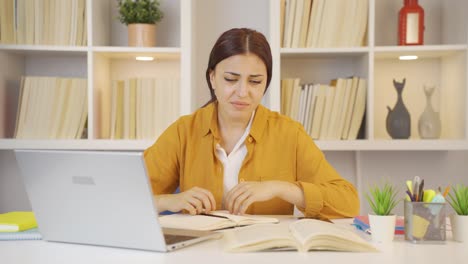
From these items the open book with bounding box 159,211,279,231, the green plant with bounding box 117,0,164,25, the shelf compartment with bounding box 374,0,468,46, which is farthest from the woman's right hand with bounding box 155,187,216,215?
the shelf compartment with bounding box 374,0,468,46

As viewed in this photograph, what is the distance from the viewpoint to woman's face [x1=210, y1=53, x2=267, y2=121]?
2090mm

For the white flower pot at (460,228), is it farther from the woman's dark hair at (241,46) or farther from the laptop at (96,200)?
the woman's dark hair at (241,46)

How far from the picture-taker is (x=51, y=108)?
9.84 ft

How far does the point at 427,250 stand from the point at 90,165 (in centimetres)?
74

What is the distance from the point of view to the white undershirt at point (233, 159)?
2.14m

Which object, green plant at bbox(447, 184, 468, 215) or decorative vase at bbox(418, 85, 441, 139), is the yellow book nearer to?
green plant at bbox(447, 184, 468, 215)

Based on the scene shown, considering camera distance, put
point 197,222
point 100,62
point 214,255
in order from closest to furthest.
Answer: point 214,255, point 197,222, point 100,62

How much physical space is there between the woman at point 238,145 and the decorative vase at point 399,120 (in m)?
0.93

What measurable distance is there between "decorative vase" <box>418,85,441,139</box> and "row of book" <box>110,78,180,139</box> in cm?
115

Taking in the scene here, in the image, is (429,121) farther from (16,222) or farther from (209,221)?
(16,222)

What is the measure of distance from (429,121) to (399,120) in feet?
0.46

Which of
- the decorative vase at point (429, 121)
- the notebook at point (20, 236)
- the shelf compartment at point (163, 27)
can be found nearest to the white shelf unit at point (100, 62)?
the shelf compartment at point (163, 27)

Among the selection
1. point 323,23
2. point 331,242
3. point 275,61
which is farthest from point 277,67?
point 331,242

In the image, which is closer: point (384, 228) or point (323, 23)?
point (384, 228)
